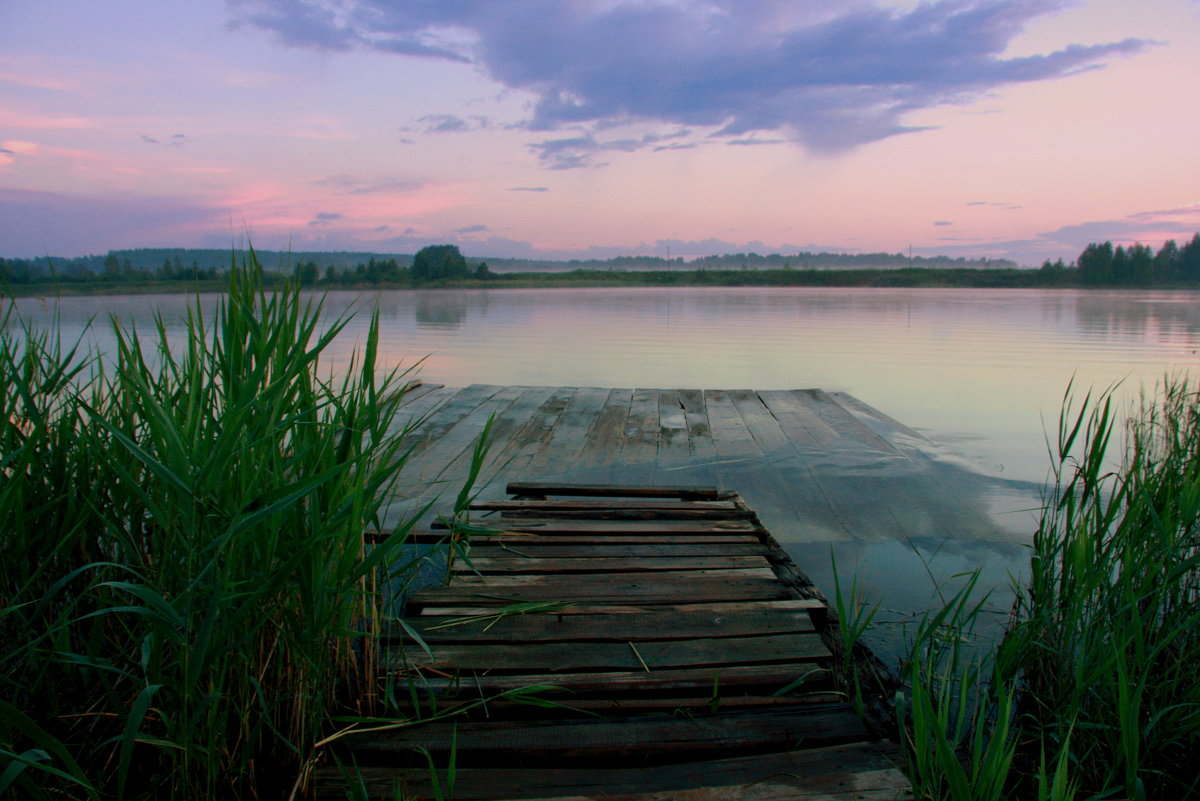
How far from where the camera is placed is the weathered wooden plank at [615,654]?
5.49 feet

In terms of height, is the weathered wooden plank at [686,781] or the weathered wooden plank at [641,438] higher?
the weathered wooden plank at [641,438]

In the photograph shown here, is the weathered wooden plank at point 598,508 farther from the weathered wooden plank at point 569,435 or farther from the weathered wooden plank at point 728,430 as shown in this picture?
the weathered wooden plank at point 728,430

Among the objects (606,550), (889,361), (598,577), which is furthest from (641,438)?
(889,361)

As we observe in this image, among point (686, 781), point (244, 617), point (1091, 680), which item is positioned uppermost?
point (244, 617)

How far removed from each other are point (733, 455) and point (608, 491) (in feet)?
3.97

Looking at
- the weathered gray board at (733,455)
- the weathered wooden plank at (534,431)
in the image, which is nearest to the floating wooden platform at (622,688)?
the weathered gray board at (733,455)

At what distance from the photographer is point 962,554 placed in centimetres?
287

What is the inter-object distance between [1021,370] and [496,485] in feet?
21.9

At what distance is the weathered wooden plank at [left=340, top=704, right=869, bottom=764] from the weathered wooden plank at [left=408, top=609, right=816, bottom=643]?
32 cm

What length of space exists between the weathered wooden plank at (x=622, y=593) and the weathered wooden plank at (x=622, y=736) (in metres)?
0.54

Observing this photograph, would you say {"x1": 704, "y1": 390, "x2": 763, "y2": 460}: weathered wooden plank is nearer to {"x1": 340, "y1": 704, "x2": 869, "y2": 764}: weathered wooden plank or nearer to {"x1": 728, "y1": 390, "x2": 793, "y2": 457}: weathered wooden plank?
{"x1": 728, "y1": 390, "x2": 793, "y2": 457}: weathered wooden plank

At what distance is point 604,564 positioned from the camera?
2.32 m

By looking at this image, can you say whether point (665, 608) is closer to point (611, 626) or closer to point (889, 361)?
point (611, 626)

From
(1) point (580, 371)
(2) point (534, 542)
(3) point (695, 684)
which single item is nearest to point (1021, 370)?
(1) point (580, 371)
